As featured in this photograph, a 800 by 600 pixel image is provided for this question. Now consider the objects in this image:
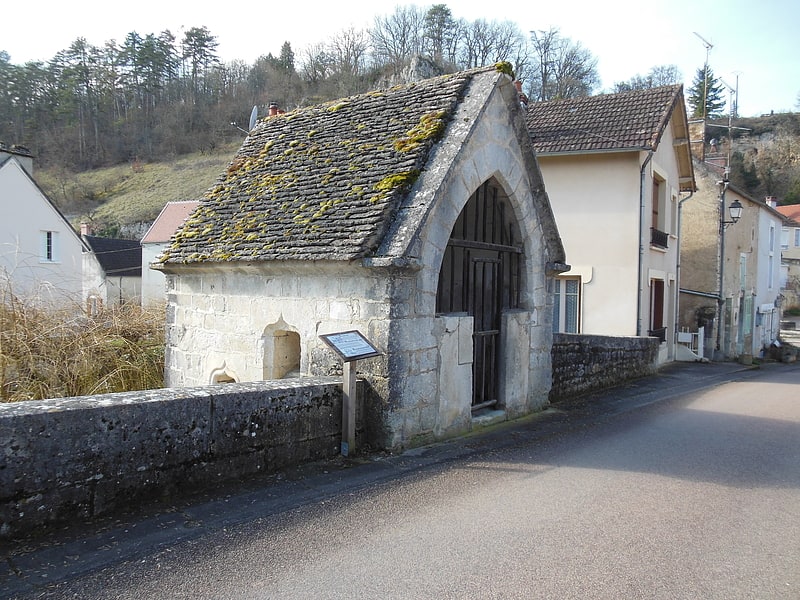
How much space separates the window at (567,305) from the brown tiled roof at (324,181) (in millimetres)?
9108

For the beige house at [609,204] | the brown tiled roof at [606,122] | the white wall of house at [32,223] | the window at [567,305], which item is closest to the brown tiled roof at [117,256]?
the white wall of house at [32,223]

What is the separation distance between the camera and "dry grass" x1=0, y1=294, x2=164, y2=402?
7.23 meters

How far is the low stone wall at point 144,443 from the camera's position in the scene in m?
3.74

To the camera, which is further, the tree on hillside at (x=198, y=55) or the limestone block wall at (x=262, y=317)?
the tree on hillside at (x=198, y=55)

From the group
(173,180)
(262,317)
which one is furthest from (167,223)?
(262,317)

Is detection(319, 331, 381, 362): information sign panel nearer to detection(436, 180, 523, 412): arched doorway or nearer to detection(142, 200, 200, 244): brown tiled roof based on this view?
detection(436, 180, 523, 412): arched doorway

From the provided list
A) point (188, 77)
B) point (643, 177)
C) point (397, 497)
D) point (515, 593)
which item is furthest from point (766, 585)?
point (188, 77)

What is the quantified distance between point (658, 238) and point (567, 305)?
10.0 feet

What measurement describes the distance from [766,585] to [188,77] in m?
70.7

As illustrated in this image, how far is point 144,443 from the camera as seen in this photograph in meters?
4.31

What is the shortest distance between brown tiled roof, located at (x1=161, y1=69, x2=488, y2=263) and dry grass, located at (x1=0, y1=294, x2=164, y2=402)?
144 centimetres

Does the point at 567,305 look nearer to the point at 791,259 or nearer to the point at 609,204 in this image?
the point at 609,204

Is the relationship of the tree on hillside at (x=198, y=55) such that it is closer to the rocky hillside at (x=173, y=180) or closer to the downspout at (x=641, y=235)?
the rocky hillside at (x=173, y=180)

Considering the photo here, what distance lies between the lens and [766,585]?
3.62 m
